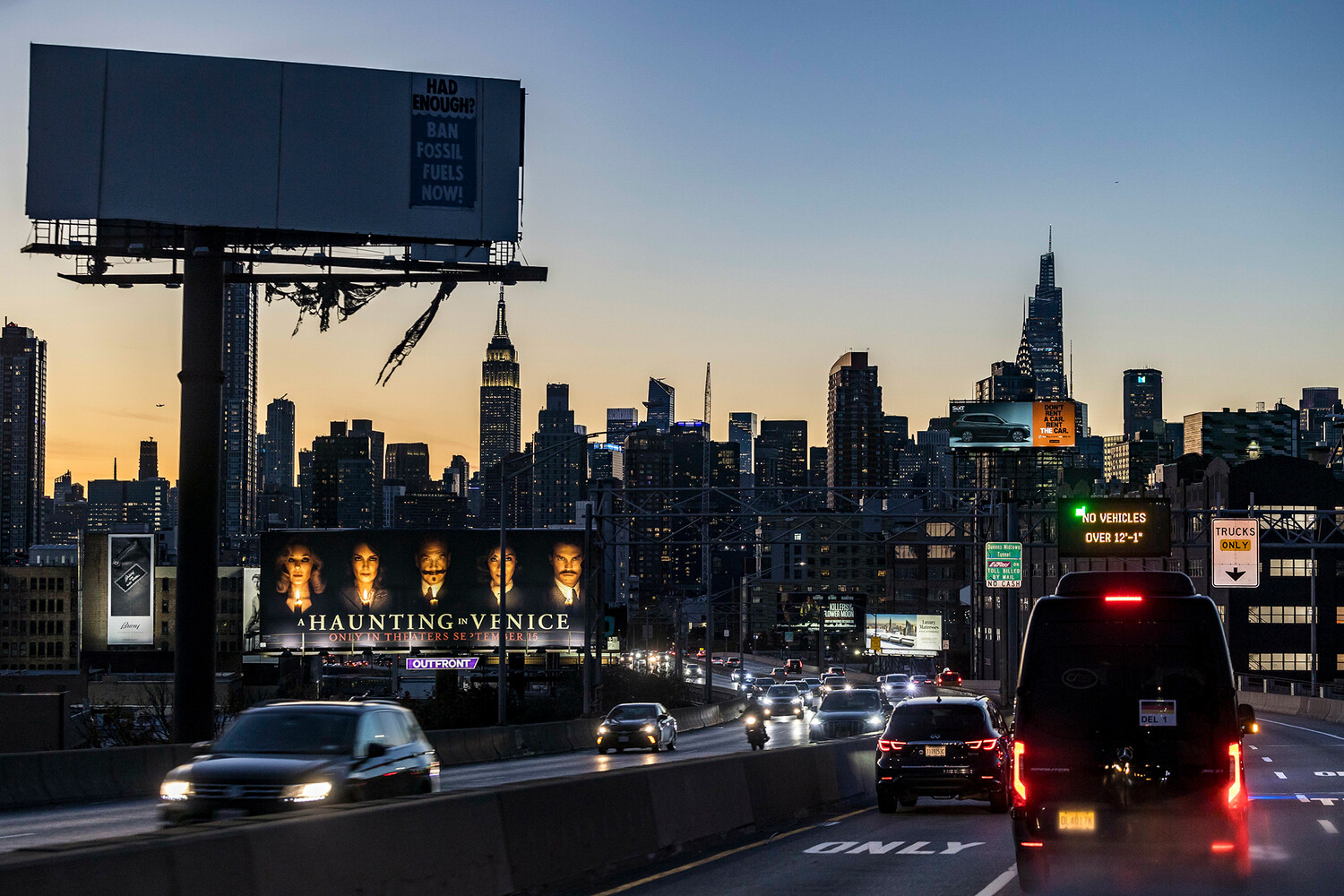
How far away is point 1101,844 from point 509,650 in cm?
8460

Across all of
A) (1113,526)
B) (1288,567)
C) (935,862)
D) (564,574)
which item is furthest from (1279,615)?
(935,862)

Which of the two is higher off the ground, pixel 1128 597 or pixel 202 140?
pixel 202 140

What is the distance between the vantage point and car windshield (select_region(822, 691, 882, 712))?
42.2 metres

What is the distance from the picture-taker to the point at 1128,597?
13.9 meters

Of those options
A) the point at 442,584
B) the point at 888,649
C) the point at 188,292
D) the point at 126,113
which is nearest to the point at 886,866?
the point at 188,292

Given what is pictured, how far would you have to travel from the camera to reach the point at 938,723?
2233 centimetres

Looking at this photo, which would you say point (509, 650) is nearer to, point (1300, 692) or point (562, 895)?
point (1300, 692)

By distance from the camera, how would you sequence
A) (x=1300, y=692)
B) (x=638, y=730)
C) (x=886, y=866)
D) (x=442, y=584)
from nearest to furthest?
(x=886, y=866) < (x=638, y=730) < (x=1300, y=692) < (x=442, y=584)

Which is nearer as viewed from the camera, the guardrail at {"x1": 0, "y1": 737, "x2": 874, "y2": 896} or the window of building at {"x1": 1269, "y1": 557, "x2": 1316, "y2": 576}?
the guardrail at {"x1": 0, "y1": 737, "x2": 874, "y2": 896}

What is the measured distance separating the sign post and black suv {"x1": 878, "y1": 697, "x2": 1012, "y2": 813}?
30.4 metres

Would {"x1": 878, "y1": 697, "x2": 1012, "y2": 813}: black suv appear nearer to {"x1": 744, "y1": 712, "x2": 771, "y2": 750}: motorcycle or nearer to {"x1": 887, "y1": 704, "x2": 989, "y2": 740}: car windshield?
{"x1": 887, "y1": 704, "x2": 989, "y2": 740}: car windshield

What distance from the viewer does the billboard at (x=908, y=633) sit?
181625 millimetres

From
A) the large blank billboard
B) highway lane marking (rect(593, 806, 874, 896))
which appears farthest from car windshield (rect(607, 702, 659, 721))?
highway lane marking (rect(593, 806, 874, 896))

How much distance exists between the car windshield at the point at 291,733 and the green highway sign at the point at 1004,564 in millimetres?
37026
